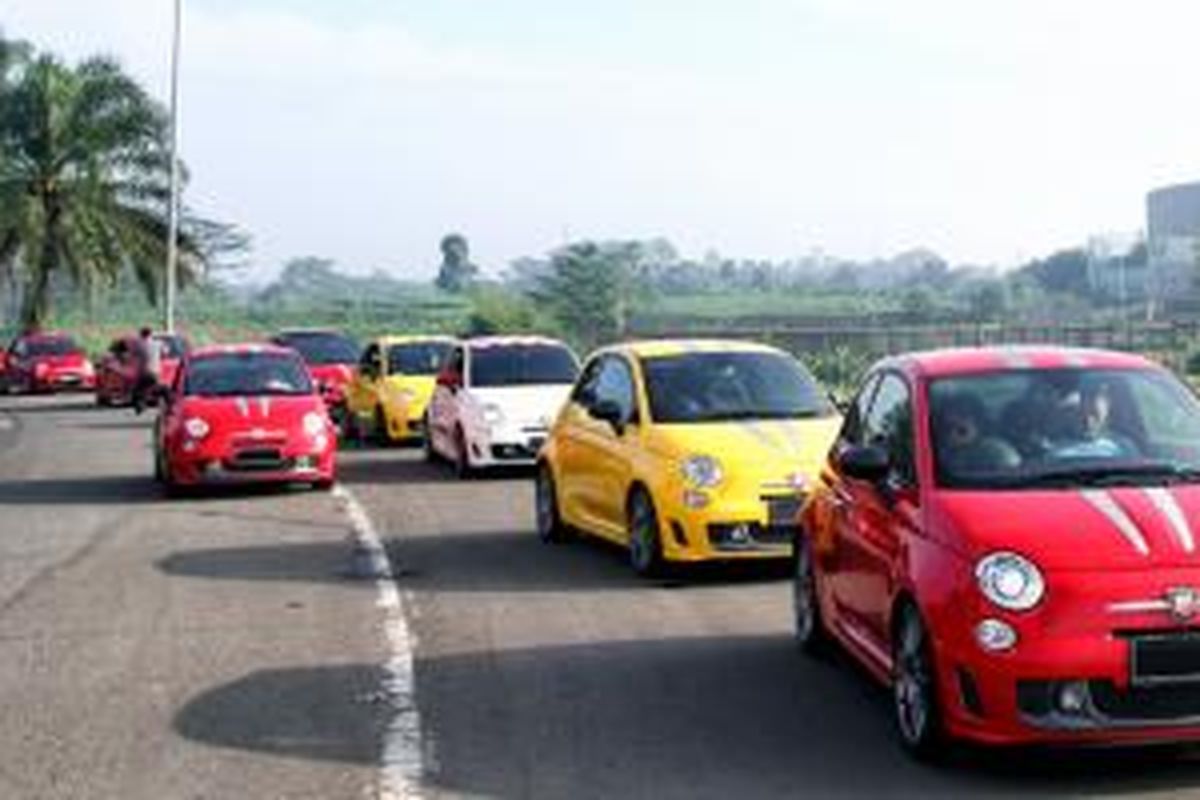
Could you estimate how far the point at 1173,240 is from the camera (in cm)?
9006

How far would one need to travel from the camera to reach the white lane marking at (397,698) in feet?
25.7

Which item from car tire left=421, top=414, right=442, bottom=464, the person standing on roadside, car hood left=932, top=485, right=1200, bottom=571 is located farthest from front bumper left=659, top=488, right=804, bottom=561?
the person standing on roadside

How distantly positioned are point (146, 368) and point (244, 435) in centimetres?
1923

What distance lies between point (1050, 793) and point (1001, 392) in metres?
2.00

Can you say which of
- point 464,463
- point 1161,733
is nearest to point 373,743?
point 1161,733

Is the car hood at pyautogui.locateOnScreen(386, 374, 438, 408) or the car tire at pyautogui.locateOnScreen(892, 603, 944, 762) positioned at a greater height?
the car hood at pyautogui.locateOnScreen(386, 374, 438, 408)

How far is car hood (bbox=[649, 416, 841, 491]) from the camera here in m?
13.0

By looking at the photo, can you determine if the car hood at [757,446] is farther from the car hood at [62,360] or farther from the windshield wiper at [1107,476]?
the car hood at [62,360]

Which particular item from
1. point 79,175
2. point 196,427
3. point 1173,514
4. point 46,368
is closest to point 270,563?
point 196,427

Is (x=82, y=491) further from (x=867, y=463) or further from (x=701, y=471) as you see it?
(x=867, y=463)

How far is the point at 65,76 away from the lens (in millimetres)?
60625

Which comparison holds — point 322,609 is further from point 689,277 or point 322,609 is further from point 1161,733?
point 689,277

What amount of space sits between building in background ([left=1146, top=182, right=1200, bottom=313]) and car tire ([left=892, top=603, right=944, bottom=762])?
6128 centimetres

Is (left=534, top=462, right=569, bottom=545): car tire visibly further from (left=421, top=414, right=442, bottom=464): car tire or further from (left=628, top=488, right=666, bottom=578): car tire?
(left=421, top=414, right=442, bottom=464): car tire
